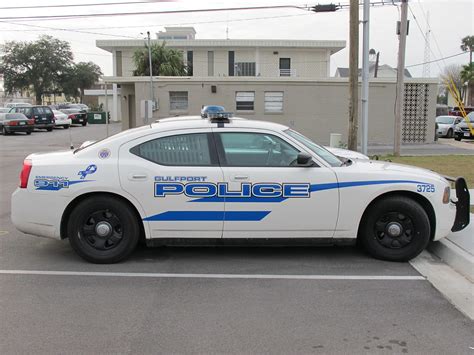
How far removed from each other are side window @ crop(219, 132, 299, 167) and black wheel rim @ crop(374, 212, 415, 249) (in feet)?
4.12

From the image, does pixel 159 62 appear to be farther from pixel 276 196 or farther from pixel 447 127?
pixel 276 196

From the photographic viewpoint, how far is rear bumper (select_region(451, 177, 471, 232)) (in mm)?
5867

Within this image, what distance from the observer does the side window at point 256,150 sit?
546cm

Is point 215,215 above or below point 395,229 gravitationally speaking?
above

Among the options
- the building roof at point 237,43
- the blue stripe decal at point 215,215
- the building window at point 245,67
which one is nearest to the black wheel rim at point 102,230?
the blue stripe decal at point 215,215

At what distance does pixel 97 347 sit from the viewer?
3.59m

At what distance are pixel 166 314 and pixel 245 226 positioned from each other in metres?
1.54

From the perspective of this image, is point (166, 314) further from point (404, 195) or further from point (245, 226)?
point (404, 195)

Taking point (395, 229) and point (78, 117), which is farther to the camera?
point (78, 117)

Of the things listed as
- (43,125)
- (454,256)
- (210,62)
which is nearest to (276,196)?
(454,256)

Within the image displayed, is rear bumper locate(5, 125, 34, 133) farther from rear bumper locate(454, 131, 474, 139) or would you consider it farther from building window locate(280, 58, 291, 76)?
rear bumper locate(454, 131, 474, 139)

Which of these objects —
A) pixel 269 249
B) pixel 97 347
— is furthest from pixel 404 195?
pixel 97 347

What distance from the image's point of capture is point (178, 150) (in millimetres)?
5500

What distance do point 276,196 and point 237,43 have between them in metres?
41.5
